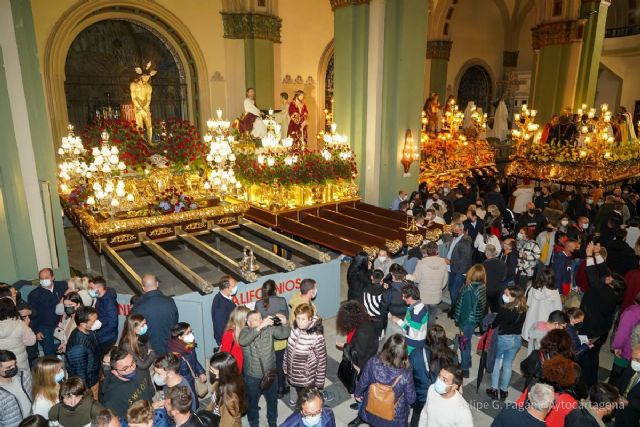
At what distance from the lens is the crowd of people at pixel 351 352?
3.25m

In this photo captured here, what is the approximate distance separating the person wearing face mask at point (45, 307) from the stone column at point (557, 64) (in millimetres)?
17876

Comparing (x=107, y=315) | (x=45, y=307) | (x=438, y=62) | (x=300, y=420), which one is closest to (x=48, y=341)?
(x=45, y=307)

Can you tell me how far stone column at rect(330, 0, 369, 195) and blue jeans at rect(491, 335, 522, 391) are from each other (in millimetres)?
7752

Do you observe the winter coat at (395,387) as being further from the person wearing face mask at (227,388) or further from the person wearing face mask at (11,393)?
the person wearing face mask at (11,393)

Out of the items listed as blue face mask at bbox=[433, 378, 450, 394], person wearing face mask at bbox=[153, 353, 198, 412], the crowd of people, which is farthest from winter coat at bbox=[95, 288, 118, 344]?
blue face mask at bbox=[433, 378, 450, 394]

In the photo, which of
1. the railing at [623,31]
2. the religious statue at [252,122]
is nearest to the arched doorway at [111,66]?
the religious statue at [252,122]

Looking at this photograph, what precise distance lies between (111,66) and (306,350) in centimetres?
1342

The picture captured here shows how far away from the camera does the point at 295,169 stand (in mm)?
10445

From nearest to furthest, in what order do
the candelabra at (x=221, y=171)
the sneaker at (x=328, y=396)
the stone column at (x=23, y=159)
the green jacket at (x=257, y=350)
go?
the green jacket at (x=257, y=350) < the sneaker at (x=328, y=396) < the stone column at (x=23, y=159) < the candelabra at (x=221, y=171)

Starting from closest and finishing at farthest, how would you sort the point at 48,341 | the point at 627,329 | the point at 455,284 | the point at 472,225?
the point at 627,329, the point at 48,341, the point at 455,284, the point at 472,225

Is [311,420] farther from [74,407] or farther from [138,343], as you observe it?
[138,343]

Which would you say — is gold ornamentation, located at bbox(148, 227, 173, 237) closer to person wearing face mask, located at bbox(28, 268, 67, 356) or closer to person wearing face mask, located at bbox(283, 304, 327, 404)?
person wearing face mask, located at bbox(28, 268, 67, 356)

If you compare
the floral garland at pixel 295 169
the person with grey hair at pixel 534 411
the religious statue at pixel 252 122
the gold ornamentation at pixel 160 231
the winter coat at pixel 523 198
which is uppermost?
the religious statue at pixel 252 122

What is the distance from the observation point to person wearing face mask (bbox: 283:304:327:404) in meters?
4.10
